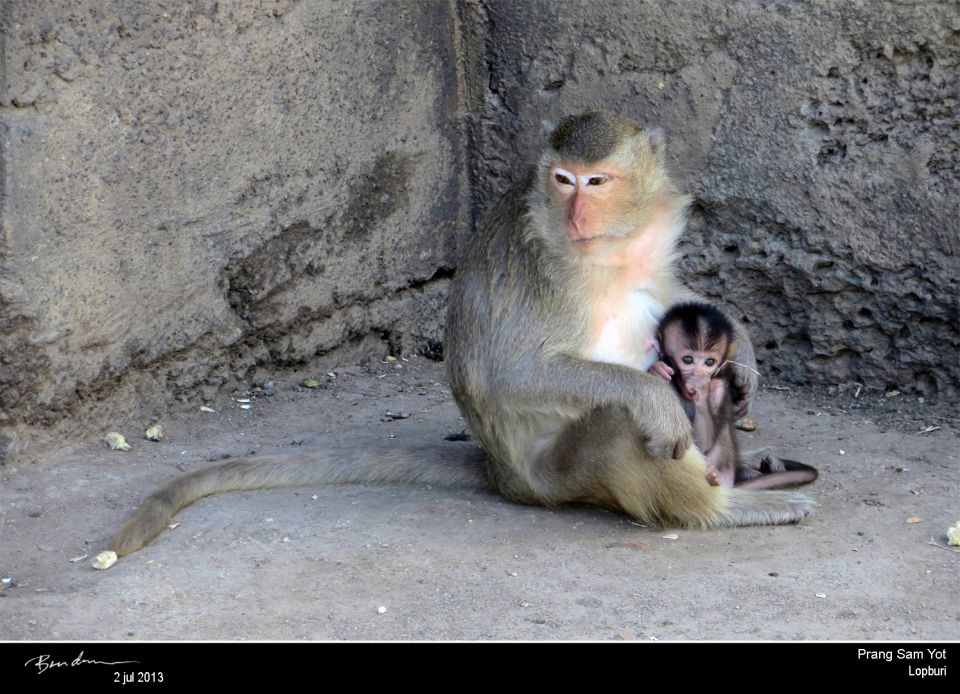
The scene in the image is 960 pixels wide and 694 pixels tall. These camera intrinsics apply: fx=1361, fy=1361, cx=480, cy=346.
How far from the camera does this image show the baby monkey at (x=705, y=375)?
4.86 meters

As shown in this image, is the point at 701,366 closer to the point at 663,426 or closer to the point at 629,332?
the point at 629,332

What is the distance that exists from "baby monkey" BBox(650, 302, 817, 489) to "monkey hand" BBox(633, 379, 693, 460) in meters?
0.36

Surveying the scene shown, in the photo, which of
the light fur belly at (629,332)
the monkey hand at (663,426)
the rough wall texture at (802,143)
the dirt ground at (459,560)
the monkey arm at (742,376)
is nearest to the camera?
the dirt ground at (459,560)

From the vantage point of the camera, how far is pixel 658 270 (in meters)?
4.95

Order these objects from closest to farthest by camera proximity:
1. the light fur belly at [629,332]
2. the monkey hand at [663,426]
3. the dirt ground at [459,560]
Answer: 1. the dirt ground at [459,560]
2. the monkey hand at [663,426]
3. the light fur belly at [629,332]

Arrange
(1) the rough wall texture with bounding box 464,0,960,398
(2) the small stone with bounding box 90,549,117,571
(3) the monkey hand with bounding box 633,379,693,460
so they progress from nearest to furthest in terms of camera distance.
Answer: (2) the small stone with bounding box 90,549,117,571 < (3) the monkey hand with bounding box 633,379,693,460 < (1) the rough wall texture with bounding box 464,0,960,398

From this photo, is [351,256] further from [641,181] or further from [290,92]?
[641,181]

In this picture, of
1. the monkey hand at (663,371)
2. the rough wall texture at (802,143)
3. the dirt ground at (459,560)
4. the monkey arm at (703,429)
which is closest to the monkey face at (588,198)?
the monkey hand at (663,371)

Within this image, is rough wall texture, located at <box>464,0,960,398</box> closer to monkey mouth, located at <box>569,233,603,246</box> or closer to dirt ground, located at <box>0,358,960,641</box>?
dirt ground, located at <box>0,358,960,641</box>

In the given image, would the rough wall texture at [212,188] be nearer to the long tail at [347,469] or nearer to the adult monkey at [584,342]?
the long tail at [347,469]

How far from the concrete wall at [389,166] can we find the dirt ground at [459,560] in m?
0.45

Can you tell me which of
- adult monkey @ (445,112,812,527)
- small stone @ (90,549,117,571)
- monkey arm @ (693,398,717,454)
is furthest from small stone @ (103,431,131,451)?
monkey arm @ (693,398,717,454)

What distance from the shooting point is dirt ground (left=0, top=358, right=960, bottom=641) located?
12.8 feet

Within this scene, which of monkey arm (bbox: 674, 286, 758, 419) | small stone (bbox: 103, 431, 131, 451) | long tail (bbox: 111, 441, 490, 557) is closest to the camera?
long tail (bbox: 111, 441, 490, 557)
